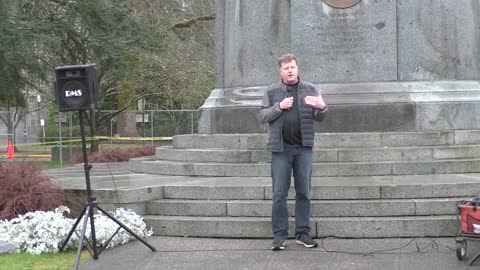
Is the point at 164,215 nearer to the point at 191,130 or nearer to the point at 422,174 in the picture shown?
the point at 422,174

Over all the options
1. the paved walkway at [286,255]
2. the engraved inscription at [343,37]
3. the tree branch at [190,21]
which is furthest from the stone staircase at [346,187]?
the tree branch at [190,21]

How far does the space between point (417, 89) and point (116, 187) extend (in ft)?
17.8

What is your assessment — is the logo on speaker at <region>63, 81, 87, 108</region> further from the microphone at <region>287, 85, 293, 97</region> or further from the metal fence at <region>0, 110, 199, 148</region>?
the metal fence at <region>0, 110, 199, 148</region>

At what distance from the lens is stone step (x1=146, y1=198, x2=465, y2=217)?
7.87 meters

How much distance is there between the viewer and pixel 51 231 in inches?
298

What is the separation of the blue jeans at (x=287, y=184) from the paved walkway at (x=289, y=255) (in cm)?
27

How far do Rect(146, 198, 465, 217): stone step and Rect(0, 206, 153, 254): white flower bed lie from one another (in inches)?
33.6

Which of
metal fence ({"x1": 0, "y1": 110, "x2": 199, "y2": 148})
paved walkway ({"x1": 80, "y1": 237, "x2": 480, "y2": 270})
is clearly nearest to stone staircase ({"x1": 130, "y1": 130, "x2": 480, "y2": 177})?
paved walkway ({"x1": 80, "y1": 237, "x2": 480, "y2": 270})

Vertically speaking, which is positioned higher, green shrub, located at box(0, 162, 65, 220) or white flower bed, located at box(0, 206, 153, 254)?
green shrub, located at box(0, 162, 65, 220)

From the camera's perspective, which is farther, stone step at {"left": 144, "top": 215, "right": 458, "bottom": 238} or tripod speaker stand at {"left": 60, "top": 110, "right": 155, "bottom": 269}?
stone step at {"left": 144, "top": 215, "right": 458, "bottom": 238}

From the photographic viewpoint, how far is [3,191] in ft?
28.4

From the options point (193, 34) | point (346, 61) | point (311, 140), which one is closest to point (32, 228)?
point (311, 140)

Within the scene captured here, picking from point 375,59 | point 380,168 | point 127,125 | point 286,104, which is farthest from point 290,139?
point 127,125

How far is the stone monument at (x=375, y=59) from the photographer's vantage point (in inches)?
440
